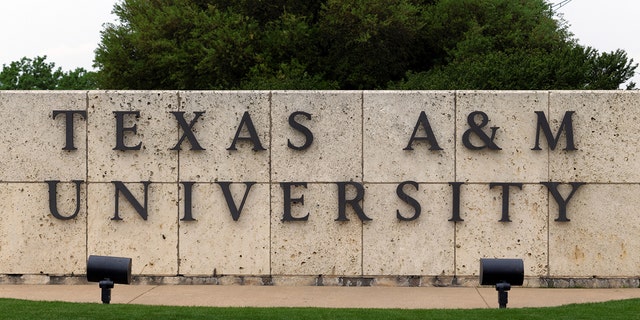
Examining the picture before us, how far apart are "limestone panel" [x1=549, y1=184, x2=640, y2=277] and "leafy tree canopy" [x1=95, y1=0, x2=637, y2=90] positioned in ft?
51.3

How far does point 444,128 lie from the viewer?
13.6 metres

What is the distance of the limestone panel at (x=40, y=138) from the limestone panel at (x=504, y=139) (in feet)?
17.5

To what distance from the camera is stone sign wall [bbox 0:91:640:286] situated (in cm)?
1352

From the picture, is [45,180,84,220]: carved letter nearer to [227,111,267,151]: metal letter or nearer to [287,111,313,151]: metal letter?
[227,111,267,151]: metal letter

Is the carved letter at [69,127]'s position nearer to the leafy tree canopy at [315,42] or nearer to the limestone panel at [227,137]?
the limestone panel at [227,137]

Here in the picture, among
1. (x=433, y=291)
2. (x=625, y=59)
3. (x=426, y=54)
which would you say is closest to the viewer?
(x=433, y=291)

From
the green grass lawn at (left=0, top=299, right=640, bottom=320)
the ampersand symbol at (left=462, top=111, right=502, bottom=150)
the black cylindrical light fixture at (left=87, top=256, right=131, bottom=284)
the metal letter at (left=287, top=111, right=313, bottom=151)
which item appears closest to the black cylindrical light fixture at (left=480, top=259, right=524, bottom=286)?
the green grass lawn at (left=0, top=299, right=640, bottom=320)

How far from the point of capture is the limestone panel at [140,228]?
13680mm

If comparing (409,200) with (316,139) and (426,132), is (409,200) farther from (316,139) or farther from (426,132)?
(316,139)

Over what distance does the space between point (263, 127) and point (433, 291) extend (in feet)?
10.7

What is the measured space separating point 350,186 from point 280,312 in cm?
358

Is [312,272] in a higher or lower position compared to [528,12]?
lower

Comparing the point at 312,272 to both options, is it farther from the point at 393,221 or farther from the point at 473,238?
the point at 473,238

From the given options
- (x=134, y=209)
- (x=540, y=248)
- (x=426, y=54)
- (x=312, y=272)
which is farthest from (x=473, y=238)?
(x=426, y=54)
